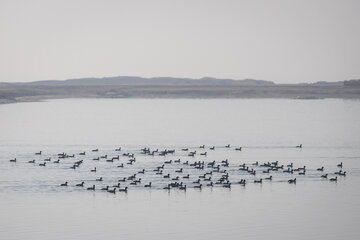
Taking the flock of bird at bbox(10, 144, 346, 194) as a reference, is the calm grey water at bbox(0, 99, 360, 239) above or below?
below

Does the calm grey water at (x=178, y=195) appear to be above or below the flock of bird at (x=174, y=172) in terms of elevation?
below

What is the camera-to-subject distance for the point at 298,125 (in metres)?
105

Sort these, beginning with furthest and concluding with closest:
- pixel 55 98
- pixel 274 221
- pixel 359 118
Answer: pixel 55 98, pixel 359 118, pixel 274 221

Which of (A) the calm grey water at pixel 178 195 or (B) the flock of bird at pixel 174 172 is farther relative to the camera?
(B) the flock of bird at pixel 174 172

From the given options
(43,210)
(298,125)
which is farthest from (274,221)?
(298,125)

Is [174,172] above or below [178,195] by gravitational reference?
above

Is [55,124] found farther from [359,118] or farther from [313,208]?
[313,208]

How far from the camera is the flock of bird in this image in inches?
1980

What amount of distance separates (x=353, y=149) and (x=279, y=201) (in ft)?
96.2

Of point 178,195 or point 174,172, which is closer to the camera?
point 178,195

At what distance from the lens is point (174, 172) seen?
184 feet

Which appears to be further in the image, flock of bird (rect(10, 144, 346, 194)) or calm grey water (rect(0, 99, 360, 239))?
flock of bird (rect(10, 144, 346, 194))

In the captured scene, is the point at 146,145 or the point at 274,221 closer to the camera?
the point at 274,221

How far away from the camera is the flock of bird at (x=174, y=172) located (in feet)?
165
